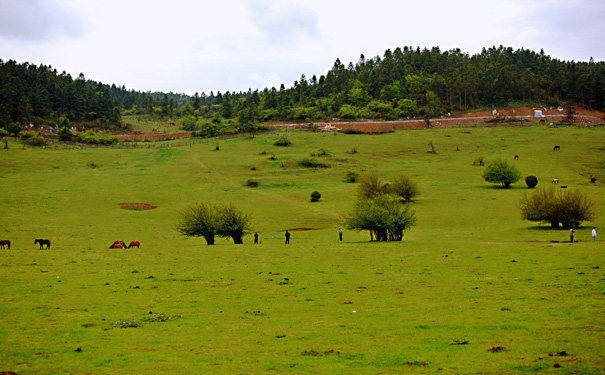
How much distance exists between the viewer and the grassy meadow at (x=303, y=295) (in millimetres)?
11383

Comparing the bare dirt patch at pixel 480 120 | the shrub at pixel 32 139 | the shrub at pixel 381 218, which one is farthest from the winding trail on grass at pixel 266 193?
the bare dirt patch at pixel 480 120

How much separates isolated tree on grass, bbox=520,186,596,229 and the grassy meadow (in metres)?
2.14

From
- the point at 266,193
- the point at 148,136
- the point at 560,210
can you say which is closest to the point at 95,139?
the point at 148,136

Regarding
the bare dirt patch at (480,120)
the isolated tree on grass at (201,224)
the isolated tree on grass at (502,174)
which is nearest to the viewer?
the isolated tree on grass at (201,224)

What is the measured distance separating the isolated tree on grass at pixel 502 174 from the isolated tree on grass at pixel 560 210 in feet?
98.1

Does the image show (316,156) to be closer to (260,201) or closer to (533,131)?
(260,201)

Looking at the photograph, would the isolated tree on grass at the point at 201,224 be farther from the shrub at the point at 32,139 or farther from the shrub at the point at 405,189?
the shrub at the point at 32,139

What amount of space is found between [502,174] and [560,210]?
32.5 m

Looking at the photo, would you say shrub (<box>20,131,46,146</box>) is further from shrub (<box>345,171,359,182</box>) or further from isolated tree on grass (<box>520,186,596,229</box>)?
isolated tree on grass (<box>520,186,596,229</box>)

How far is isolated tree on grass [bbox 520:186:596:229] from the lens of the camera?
45.0 metres

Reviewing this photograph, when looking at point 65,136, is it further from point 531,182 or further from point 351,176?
point 531,182

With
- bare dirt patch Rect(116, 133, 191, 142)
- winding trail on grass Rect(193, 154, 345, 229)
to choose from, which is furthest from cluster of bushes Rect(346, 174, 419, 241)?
bare dirt patch Rect(116, 133, 191, 142)

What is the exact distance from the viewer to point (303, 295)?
20.6 m

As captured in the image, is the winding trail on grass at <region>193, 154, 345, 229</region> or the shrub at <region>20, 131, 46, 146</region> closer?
the winding trail on grass at <region>193, 154, 345, 229</region>
